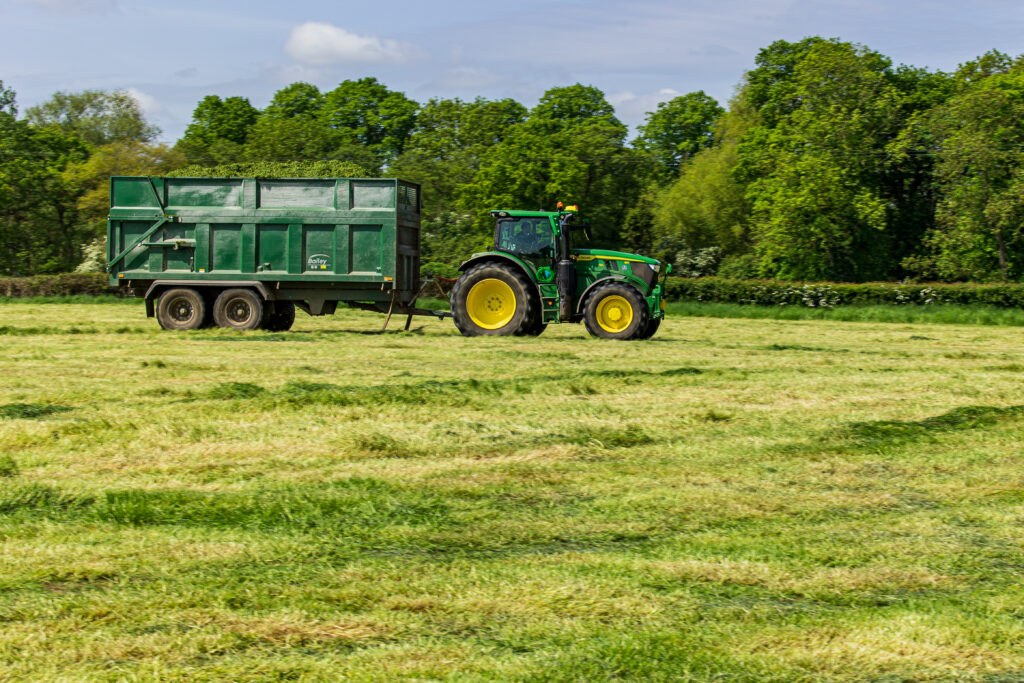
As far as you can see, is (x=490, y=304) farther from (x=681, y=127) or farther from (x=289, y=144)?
(x=681, y=127)

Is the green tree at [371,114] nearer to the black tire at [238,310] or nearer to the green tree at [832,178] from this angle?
the green tree at [832,178]

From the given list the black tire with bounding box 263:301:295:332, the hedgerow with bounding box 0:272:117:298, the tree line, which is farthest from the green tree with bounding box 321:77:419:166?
the black tire with bounding box 263:301:295:332

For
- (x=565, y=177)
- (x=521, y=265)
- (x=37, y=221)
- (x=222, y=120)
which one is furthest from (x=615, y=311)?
(x=222, y=120)

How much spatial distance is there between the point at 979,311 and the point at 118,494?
28.2 meters

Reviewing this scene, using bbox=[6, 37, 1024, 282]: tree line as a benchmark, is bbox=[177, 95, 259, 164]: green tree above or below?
above

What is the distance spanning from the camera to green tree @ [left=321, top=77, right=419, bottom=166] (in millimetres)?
79438

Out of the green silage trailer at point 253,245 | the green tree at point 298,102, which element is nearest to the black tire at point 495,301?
the green silage trailer at point 253,245

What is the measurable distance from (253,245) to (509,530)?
15.7 meters

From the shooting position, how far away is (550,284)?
19578mm

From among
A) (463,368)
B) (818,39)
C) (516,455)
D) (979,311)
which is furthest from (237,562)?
(818,39)

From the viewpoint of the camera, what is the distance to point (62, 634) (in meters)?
3.96

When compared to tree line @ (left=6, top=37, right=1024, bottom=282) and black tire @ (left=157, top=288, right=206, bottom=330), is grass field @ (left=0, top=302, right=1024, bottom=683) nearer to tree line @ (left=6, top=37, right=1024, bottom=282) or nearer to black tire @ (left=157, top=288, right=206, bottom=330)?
black tire @ (left=157, top=288, right=206, bottom=330)

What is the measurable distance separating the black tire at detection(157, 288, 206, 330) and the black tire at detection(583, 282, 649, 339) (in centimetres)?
737

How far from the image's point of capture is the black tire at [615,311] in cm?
1912
